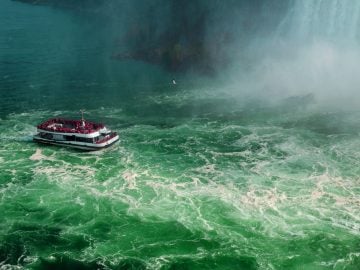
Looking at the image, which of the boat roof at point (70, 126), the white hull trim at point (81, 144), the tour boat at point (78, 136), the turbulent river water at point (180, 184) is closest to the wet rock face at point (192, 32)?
the turbulent river water at point (180, 184)

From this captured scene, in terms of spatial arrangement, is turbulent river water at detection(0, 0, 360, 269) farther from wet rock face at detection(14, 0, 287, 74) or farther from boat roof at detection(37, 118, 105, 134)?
wet rock face at detection(14, 0, 287, 74)

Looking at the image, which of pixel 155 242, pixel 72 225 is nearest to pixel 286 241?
pixel 155 242

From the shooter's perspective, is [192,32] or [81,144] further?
[192,32]

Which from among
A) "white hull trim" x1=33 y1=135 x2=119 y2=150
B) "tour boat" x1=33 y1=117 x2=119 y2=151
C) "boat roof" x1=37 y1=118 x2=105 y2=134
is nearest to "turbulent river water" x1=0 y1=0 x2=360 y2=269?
"white hull trim" x1=33 y1=135 x2=119 y2=150

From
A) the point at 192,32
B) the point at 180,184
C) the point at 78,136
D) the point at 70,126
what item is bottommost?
the point at 180,184

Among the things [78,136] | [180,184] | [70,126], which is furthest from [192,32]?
[180,184]

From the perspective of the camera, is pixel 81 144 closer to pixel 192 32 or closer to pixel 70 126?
pixel 70 126

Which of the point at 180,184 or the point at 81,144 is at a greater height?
the point at 81,144
